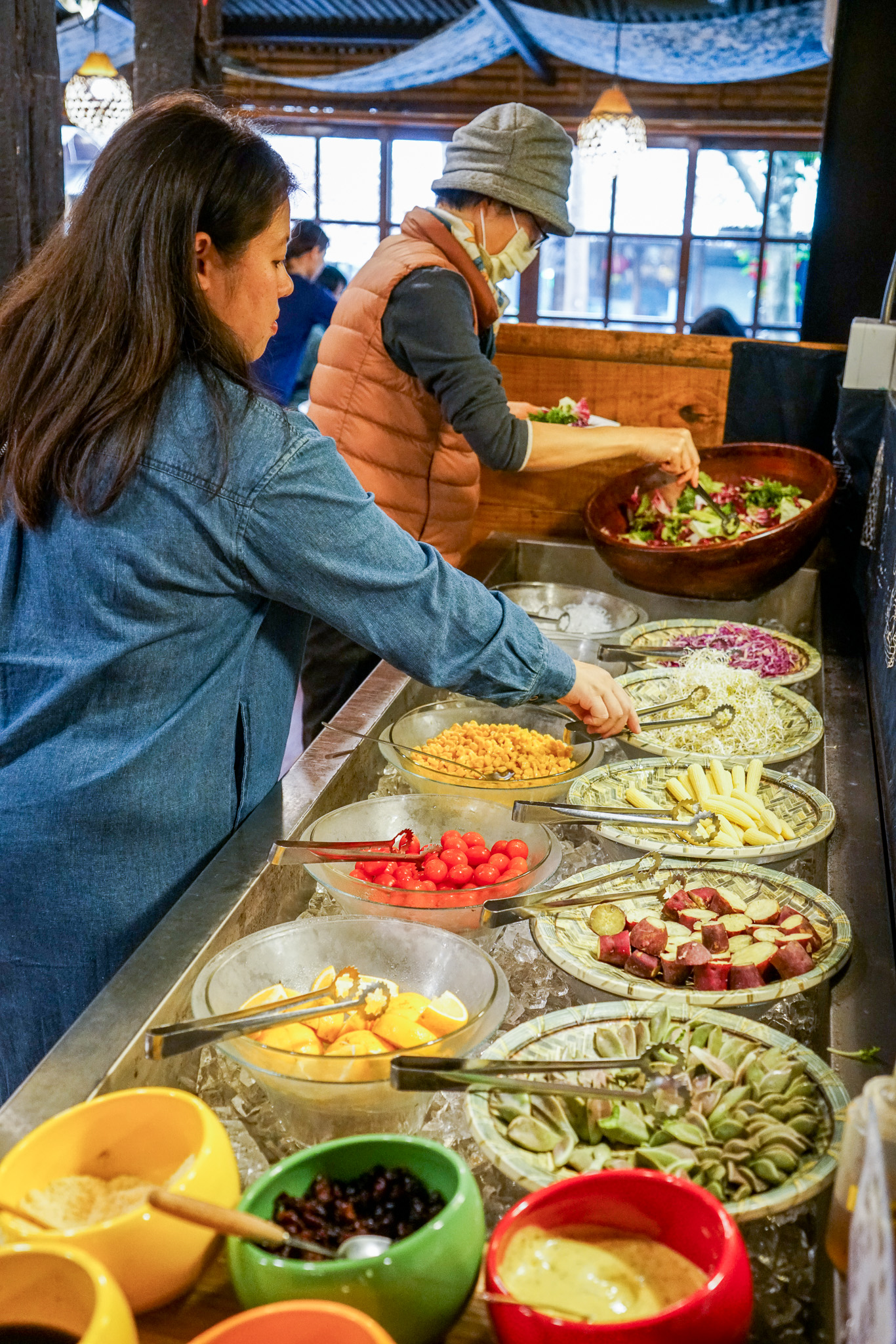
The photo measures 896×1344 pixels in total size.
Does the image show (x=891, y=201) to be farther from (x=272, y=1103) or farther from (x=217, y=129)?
(x=272, y=1103)

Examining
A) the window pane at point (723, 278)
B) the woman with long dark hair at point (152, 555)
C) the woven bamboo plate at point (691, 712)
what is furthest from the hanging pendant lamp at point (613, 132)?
the woman with long dark hair at point (152, 555)

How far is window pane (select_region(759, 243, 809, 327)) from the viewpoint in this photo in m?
9.65

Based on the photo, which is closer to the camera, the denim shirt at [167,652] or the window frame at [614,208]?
the denim shirt at [167,652]

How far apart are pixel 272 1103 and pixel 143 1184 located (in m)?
0.23

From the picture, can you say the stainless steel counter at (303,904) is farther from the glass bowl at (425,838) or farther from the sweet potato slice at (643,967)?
the sweet potato slice at (643,967)

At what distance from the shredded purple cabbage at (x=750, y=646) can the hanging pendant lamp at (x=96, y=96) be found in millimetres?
6323

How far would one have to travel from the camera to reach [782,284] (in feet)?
32.2

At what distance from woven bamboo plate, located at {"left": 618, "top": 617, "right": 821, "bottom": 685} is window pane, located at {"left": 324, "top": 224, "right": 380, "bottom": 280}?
853 centimetres

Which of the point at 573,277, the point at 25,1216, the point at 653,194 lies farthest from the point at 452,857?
the point at 573,277

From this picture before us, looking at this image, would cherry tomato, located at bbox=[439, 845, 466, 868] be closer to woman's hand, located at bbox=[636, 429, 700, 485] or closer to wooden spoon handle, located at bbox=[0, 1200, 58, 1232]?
wooden spoon handle, located at bbox=[0, 1200, 58, 1232]

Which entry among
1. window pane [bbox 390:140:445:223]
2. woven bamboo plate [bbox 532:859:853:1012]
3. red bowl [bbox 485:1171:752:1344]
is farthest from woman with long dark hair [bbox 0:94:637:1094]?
window pane [bbox 390:140:445:223]

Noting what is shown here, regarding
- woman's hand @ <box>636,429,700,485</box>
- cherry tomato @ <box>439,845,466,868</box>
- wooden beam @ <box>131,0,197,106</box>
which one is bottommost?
cherry tomato @ <box>439,845,466,868</box>

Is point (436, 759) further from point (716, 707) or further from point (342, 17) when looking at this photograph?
point (342, 17)

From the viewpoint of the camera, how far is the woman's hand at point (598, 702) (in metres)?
1.89
